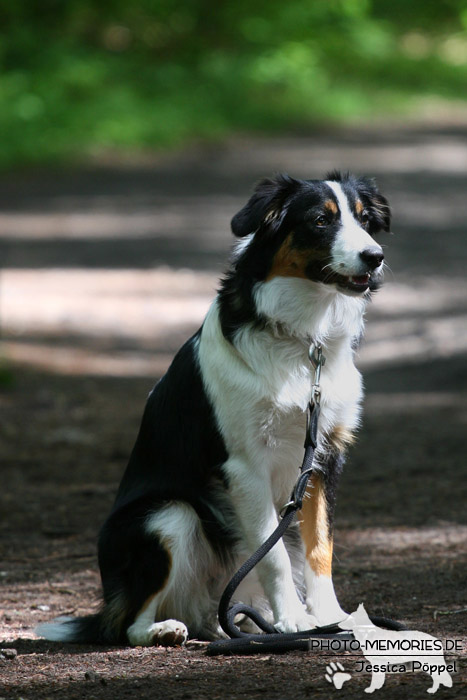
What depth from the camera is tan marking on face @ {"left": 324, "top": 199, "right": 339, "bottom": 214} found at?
159 inches

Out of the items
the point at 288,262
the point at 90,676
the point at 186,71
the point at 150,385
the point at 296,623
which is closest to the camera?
the point at 90,676

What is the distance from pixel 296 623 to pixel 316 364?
99 cm

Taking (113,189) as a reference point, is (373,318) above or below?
below

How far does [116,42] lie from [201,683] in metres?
27.1

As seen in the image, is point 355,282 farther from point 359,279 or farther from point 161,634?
point 161,634

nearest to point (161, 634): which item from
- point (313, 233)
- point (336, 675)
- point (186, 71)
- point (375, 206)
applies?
→ point (336, 675)

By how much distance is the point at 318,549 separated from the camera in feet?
13.6

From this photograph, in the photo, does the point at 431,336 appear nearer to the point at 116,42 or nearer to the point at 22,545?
the point at 22,545

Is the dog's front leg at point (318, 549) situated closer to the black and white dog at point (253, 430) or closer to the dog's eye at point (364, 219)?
the black and white dog at point (253, 430)

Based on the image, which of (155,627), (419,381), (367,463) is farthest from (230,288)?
(419,381)

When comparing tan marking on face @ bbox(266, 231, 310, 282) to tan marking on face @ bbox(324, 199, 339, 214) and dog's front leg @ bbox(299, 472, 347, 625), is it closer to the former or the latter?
tan marking on face @ bbox(324, 199, 339, 214)

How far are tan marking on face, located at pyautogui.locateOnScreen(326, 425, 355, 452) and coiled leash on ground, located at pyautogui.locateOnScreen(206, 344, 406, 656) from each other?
0.16m

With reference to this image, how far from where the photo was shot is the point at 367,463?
283 inches

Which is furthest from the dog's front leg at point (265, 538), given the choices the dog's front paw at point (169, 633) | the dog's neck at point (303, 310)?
the dog's neck at point (303, 310)
